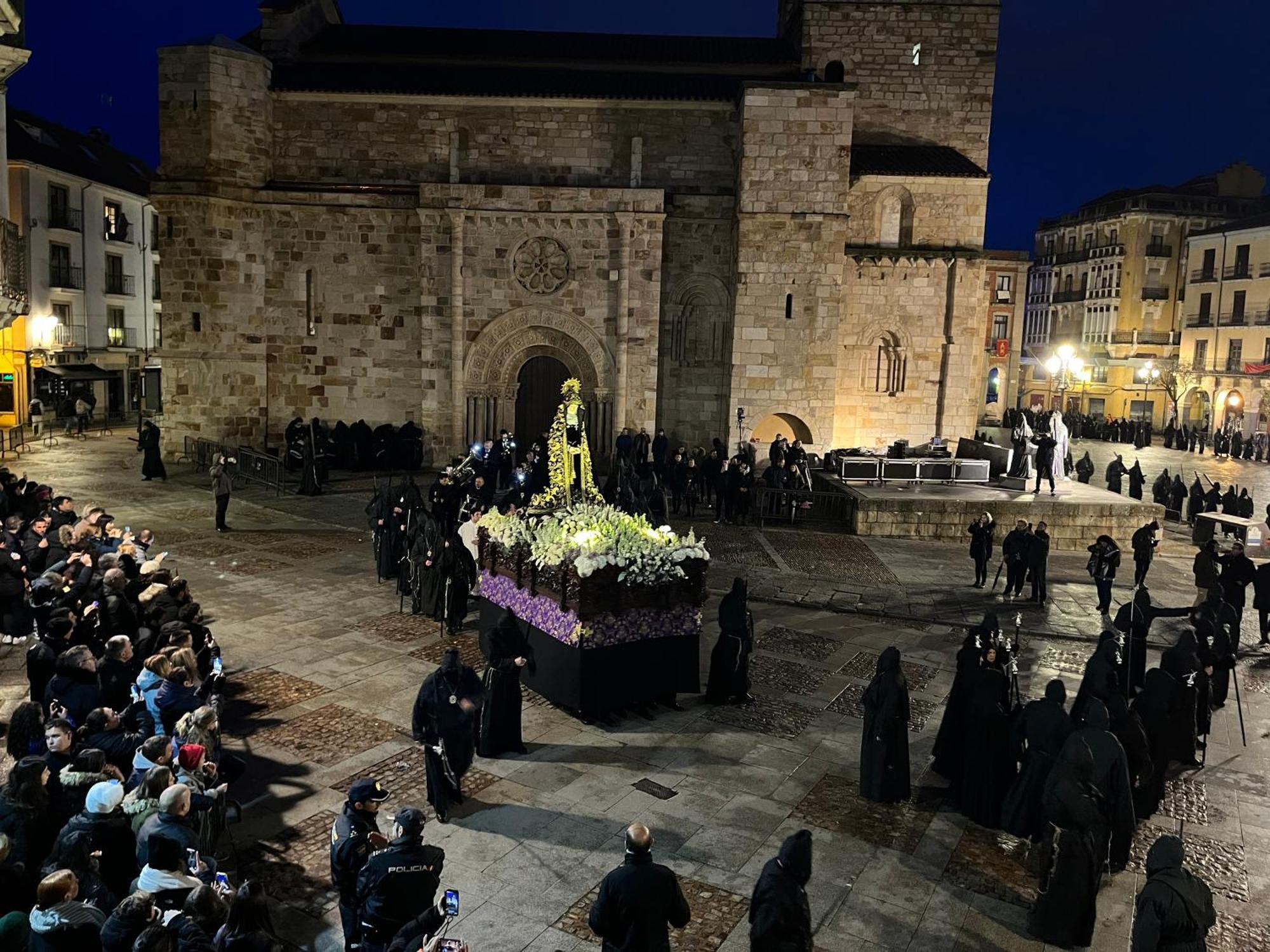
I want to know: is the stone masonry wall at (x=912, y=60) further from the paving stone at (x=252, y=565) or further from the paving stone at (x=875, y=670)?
the paving stone at (x=252, y=565)

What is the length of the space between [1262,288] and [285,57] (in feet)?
138

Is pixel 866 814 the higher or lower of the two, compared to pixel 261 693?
lower

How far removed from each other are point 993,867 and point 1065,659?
5874 millimetres

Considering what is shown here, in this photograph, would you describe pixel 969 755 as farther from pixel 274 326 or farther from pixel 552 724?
pixel 274 326

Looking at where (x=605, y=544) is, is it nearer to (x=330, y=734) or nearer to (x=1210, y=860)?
(x=330, y=734)

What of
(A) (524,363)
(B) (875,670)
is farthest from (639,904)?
(A) (524,363)

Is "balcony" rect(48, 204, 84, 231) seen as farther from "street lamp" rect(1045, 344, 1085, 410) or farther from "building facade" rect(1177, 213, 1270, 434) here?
"building facade" rect(1177, 213, 1270, 434)

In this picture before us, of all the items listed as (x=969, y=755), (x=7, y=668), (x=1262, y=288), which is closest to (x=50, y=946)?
(x=969, y=755)

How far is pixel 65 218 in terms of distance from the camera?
110 ft

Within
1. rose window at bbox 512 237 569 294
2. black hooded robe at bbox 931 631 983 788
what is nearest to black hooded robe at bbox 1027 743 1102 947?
black hooded robe at bbox 931 631 983 788

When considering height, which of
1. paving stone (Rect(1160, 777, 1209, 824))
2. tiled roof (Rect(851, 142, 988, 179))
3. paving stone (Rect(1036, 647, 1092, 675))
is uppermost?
tiled roof (Rect(851, 142, 988, 179))

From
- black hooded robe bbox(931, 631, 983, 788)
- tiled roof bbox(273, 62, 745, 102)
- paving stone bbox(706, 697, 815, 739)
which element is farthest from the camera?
tiled roof bbox(273, 62, 745, 102)

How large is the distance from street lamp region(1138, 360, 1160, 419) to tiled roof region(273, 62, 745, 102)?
2985cm

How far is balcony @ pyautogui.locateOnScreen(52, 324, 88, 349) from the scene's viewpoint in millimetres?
33188
